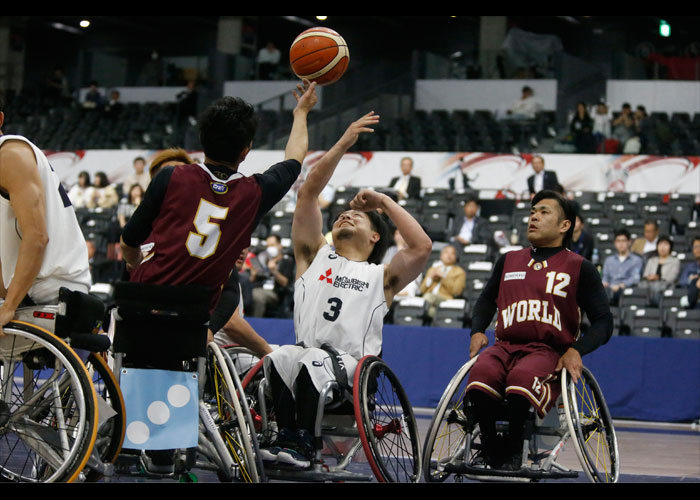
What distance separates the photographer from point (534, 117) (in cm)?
1767

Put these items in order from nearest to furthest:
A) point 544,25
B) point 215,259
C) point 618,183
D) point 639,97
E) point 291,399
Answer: point 215,259 < point 291,399 < point 618,183 < point 639,97 < point 544,25

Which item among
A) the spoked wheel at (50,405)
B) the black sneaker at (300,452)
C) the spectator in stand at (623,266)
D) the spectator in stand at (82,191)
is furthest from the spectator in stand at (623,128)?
the spoked wheel at (50,405)

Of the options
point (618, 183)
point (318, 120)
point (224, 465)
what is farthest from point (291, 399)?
point (318, 120)

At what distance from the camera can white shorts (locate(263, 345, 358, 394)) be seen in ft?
14.0

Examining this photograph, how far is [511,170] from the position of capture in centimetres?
1591

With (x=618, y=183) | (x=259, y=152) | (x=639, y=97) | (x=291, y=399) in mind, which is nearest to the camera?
(x=291, y=399)

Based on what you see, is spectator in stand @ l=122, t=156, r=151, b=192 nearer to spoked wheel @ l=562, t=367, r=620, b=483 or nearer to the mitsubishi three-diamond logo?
the mitsubishi three-diamond logo

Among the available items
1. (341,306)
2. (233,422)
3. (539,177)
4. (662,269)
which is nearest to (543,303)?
(341,306)

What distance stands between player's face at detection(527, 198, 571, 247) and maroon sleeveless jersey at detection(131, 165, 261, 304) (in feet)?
5.85

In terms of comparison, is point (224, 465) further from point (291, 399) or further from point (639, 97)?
point (639, 97)

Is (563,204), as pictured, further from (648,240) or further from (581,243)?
(648,240)

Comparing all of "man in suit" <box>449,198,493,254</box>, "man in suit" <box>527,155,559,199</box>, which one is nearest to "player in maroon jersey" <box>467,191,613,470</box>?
"man in suit" <box>449,198,493,254</box>

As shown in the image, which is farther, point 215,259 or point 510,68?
point 510,68
